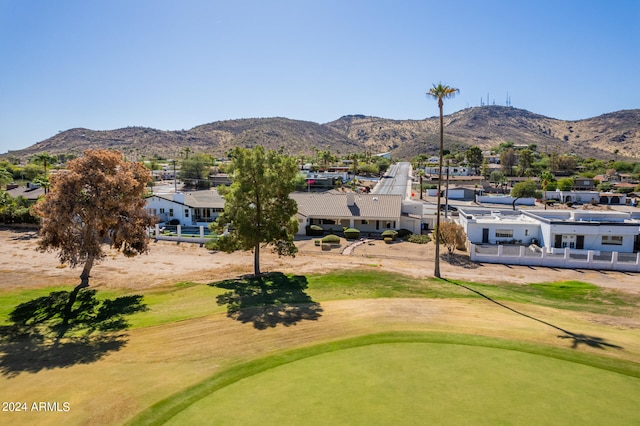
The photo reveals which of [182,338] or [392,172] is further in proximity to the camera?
[392,172]

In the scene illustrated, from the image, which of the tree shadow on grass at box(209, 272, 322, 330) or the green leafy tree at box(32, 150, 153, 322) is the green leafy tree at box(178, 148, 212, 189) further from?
the tree shadow on grass at box(209, 272, 322, 330)

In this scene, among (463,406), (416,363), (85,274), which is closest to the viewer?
(463,406)

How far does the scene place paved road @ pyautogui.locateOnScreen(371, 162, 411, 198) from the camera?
9969cm

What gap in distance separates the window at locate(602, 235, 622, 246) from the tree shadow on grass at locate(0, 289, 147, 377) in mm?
44382

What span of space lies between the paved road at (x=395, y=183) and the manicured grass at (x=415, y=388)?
257 feet

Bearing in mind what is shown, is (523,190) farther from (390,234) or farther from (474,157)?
(390,234)

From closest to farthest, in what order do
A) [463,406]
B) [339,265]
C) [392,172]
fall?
[463,406] → [339,265] → [392,172]

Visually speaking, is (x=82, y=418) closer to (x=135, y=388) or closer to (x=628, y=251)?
(x=135, y=388)

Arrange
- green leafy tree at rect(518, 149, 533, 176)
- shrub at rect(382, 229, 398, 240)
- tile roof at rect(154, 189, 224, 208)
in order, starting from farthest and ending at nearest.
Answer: green leafy tree at rect(518, 149, 533, 176)
tile roof at rect(154, 189, 224, 208)
shrub at rect(382, 229, 398, 240)

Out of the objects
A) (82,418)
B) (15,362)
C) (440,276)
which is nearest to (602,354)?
(440,276)

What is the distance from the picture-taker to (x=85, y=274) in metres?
31.5

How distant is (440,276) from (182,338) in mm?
22059

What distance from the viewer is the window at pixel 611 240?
42688 millimetres

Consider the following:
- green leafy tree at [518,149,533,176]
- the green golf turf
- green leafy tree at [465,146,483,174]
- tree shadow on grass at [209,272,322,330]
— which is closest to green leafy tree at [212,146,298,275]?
tree shadow on grass at [209,272,322,330]
